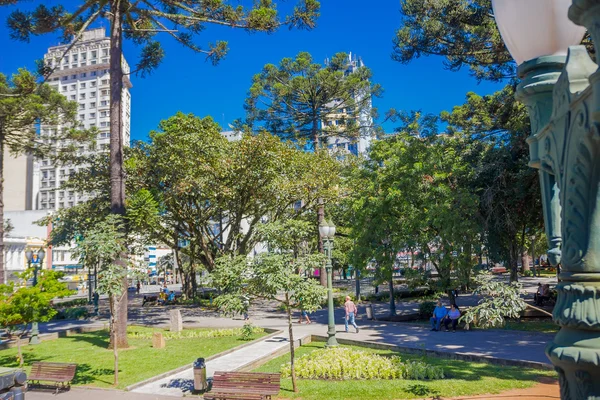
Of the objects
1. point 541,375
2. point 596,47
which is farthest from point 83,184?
point 596,47

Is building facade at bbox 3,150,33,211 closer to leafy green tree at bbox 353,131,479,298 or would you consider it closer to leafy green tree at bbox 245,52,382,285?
leafy green tree at bbox 245,52,382,285

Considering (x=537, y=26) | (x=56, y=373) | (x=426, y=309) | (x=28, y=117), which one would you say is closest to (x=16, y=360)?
(x=56, y=373)

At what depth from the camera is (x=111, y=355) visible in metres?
15.1

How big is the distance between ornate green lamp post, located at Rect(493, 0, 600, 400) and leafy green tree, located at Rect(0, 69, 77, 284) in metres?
23.6

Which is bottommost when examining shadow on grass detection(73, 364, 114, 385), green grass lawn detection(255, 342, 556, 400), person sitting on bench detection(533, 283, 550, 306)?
shadow on grass detection(73, 364, 114, 385)

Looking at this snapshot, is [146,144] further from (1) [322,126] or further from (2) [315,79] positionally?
(1) [322,126]

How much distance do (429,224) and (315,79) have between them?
15.4 m

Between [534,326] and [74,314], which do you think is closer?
[534,326]

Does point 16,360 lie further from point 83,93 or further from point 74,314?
point 83,93

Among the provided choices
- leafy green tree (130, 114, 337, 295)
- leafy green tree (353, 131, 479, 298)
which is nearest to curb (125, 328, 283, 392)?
leafy green tree (353, 131, 479, 298)

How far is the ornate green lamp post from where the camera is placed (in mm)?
1633

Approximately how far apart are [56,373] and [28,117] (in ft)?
58.1

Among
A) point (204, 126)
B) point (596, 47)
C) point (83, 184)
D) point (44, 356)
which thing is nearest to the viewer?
point (596, 47)

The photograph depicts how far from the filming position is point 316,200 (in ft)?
93.2
